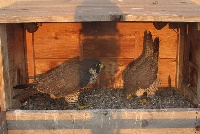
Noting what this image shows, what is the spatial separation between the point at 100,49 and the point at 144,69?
2.03 ft

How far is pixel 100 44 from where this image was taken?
370 cm

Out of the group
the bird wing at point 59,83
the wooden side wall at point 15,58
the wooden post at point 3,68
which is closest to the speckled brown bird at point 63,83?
the bird wing at point 59,83

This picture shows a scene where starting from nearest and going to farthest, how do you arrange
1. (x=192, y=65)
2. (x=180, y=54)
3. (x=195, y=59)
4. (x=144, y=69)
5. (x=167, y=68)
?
(x=195, y=59)
(x=192, y=65)
(x=144, y=69)
(x=180, y=54)
(x=167, y=68)

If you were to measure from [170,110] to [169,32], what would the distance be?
4.26 ft

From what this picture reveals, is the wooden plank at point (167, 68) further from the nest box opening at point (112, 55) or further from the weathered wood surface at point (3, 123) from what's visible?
the weathered wood surface at point (3, 123)

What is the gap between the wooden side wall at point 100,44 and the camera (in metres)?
3.64

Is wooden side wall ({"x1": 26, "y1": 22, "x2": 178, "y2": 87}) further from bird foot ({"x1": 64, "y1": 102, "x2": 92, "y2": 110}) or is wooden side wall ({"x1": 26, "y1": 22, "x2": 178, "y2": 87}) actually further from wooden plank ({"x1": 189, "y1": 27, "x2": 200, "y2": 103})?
bird foot ({"x1": 64, "y1": 102, "x2": 92, "y2": 110})

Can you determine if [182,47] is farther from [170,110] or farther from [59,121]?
[59,121]

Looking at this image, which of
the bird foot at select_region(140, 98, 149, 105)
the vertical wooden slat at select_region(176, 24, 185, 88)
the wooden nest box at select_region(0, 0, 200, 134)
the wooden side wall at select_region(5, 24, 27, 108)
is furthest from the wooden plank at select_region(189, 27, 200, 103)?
the wooden side wall at select_region(5, 24, 27, 108)

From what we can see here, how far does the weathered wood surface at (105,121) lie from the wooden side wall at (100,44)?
1138mm

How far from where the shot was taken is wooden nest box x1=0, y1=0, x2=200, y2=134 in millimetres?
2549

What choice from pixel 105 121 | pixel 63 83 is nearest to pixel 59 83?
pixel 63 83

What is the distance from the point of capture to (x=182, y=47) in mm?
3596

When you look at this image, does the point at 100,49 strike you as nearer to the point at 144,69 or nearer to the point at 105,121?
the point at 144,69
